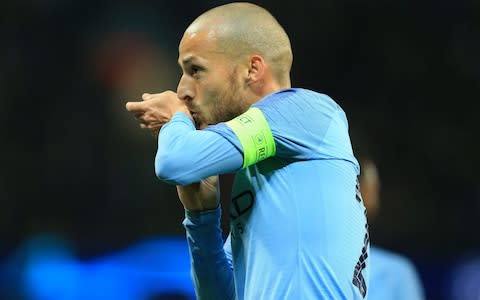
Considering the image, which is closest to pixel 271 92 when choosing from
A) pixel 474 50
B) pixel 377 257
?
pixel 377 257

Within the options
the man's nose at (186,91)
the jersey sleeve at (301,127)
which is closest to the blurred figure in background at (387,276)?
the jersey sleeve at (301,127)

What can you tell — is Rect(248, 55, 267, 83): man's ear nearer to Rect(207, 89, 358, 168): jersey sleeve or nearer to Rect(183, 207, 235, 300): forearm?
Rect(207, 89, 358, 168): jersey sleeve

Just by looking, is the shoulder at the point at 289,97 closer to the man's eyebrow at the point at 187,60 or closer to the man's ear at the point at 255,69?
the man's ear at the point at 255,69

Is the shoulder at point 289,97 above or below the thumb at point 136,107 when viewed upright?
above

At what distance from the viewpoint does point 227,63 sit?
5.23 feet

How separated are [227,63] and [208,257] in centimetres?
42

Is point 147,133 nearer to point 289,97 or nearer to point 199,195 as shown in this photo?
point 199,195

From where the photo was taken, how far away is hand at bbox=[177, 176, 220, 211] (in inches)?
65.0

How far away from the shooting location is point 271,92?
1.63 m

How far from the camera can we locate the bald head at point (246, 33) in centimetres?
160

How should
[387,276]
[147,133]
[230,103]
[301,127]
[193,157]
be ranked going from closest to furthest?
[193,157]
[301,127]
[230,103]
[387,276]
[147,133]

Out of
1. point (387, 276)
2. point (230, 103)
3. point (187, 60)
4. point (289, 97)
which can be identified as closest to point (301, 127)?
point (289, 97)

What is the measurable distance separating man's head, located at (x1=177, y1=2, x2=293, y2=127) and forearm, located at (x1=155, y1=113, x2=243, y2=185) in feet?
0.55

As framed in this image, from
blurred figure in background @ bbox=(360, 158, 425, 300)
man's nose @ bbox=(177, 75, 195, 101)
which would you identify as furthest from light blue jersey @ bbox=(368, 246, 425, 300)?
man's nose @ bbox=(177, 75, 195, 101)
